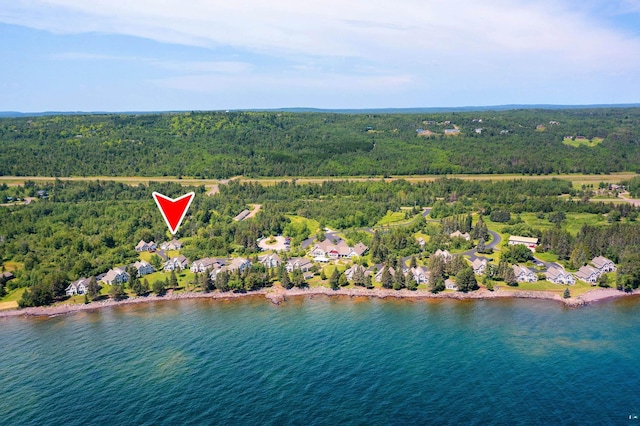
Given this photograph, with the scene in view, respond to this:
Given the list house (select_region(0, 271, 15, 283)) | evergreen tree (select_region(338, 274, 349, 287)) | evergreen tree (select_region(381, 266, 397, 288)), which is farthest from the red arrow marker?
house (select_region(0, 271, 15, 283))

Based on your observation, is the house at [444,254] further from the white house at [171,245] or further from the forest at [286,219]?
the white house at [171,245]

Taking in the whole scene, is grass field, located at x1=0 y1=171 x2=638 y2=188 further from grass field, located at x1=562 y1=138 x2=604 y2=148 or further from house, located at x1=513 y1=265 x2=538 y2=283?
house, located at x1=513 y1=265 x2=538 y2=283

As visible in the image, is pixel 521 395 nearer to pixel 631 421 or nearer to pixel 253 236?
pixel 631 421

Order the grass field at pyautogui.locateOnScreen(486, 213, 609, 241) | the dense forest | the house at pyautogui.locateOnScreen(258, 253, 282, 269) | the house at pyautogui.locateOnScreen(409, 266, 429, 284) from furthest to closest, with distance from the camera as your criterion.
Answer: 1. the dense forest
2. the grass field at pyautogui.locateOnScreen(486, 213, 609, 241)
3. the house at pyautogui.locateOnScreen(258, 253, 282, 269)
4. the house at pyautogui.locateOnScreen(409, 266, 429, 284)

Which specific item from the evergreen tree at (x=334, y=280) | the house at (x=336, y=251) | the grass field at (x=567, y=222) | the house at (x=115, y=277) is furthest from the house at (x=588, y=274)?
the house at (x=115, y=277)

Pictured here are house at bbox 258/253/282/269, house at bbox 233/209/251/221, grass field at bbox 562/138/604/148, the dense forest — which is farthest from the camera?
grass field at bbox 562/138/604/148

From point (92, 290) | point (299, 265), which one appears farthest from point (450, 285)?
point (92, 290)
